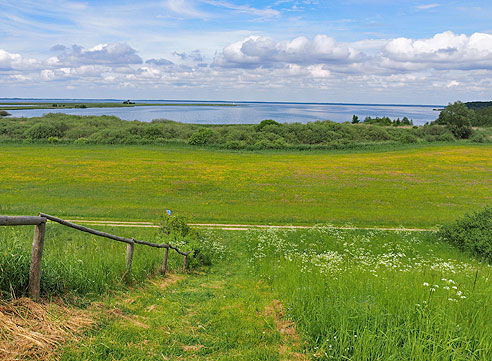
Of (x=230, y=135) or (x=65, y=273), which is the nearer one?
(x=65, y=273)

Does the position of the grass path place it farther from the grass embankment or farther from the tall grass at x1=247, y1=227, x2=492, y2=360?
the tall grass at x1=247, y1=227, x2=492, y2=360

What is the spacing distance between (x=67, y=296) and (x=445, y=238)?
18.0 meters

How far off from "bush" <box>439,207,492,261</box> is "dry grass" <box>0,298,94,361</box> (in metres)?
16.5

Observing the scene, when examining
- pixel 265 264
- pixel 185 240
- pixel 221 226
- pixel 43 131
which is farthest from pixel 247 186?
pixel 43 131

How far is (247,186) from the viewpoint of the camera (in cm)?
3216

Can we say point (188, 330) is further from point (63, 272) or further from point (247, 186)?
point (247, 186)

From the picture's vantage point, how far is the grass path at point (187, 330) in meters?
4.61

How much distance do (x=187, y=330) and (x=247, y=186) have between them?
1057 inches

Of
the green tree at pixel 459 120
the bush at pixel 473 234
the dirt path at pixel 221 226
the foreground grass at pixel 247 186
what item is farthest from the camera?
the green tree at pixel 459 120

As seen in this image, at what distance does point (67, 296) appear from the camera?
18.3ft

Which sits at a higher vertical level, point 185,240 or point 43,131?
point 43,131

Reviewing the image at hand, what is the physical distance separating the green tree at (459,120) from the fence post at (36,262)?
102641 millimetres

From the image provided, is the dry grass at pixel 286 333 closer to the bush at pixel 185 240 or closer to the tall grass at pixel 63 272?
the tall grass at pixel 63 272

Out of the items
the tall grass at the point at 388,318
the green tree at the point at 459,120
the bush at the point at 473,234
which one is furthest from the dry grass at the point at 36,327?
the green tree at the point at 459,120
